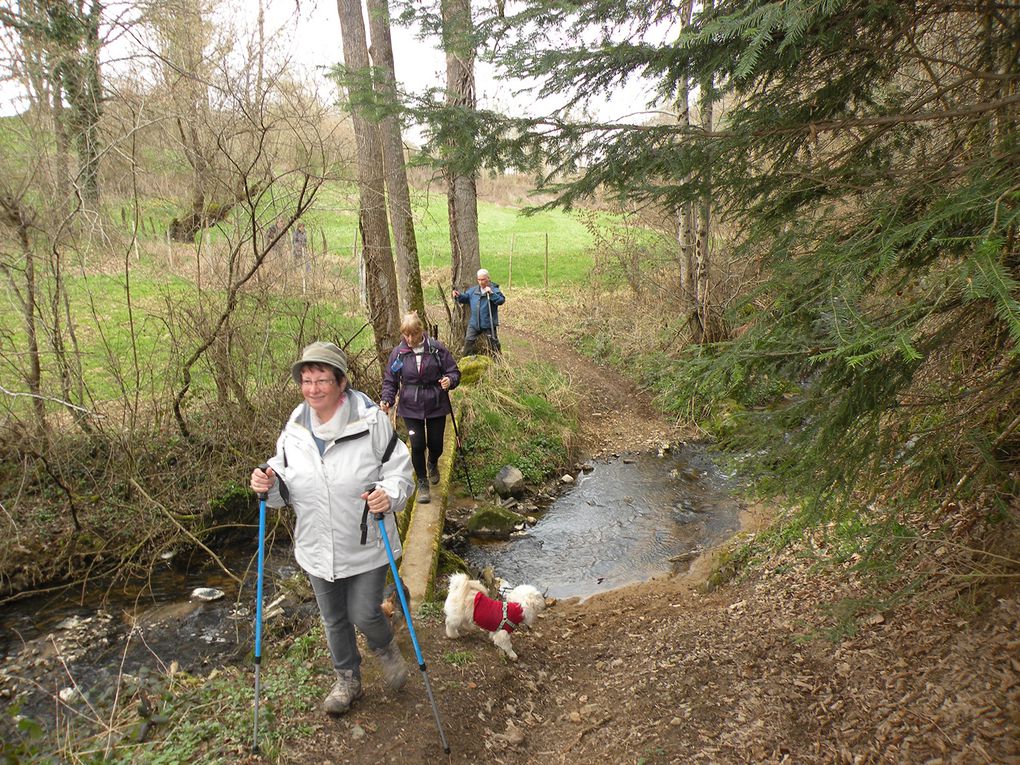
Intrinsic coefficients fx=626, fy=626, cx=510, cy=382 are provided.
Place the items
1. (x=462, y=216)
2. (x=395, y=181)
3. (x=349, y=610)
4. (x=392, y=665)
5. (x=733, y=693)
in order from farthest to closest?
1. (x=462, y=216)
2. (x=395, y=181)
3. (x=733, y=693)
4. (x=392, y=665)
5. (x=349, y=610)

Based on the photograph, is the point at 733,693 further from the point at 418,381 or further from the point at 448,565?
the point at 418,381

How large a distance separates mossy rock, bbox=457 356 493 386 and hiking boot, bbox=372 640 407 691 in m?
7.32

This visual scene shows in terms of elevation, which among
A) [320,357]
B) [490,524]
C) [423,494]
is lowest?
[490,524]

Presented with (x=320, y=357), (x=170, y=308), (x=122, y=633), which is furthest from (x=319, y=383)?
(x=170, y=308)

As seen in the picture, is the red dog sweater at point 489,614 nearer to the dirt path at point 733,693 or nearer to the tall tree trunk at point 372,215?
the dirt path at point 733,693

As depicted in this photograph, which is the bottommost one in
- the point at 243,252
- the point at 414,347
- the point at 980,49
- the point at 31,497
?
→ the point at 31,497

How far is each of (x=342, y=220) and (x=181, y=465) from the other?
4.18 meters

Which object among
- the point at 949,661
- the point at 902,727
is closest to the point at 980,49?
the point at 949,661

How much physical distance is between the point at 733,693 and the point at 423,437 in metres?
3.84

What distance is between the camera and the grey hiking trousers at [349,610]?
3.61 meters

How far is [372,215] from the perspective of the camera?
9297 mm

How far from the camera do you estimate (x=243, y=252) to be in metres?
7.72

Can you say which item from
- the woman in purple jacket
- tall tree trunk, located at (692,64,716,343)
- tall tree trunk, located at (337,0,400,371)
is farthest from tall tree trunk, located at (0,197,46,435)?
tall tree trunk, located at (692,64,716,343)

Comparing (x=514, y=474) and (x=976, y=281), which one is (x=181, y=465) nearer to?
(x=514, y=474)
